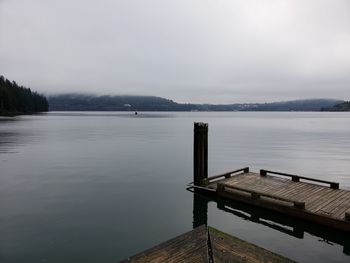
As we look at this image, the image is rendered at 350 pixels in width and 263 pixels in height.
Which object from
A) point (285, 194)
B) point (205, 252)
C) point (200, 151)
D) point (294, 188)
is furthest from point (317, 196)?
point (205, 252)

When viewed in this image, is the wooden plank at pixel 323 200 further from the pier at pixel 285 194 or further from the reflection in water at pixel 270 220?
the reflection in water at pixel 270 220

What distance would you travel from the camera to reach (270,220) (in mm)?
14891

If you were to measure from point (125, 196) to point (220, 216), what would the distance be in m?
6.37

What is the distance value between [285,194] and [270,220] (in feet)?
7.98

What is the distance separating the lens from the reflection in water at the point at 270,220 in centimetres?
1259

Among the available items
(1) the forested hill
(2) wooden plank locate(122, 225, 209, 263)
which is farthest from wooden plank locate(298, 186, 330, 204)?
(1) the forested hill

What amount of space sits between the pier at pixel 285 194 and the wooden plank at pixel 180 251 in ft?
29.1

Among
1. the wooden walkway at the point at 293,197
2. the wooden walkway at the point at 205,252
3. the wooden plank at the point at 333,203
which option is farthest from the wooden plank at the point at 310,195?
the wooden walkway at the point at 205,252

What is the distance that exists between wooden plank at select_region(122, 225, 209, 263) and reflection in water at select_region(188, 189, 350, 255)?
27.9 feet

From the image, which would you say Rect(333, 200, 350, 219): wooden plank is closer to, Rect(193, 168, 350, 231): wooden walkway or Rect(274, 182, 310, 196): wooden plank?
Rect(193, 168, 350, 231): wooden walkway

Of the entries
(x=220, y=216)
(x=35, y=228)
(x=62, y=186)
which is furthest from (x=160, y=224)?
(x=62, y=186)

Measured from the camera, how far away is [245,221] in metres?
15.1

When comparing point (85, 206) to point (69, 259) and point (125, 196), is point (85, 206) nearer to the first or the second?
point (125, 196)

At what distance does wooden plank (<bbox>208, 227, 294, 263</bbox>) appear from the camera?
19.0 ft
